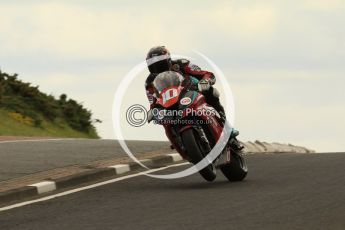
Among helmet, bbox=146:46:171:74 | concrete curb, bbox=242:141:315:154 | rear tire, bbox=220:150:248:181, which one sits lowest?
rear tire, bbox=220:150:248:181

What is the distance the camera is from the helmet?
14258mm

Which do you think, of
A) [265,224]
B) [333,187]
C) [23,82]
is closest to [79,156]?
[333,187]

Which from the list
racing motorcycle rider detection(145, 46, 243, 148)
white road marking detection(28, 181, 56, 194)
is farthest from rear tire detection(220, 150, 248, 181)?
white road marking detection(28, 181, 56, 194)

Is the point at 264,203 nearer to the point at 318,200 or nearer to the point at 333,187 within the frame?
the point at 318,200

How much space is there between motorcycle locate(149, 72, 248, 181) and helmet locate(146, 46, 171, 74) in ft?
0.87

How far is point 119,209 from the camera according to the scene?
12.0 metres

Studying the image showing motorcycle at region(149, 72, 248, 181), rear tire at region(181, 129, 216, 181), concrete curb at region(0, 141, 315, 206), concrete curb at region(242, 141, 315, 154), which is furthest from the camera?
concrete curb at region(242, 141, 315, 154)

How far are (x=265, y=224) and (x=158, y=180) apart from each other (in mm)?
5479

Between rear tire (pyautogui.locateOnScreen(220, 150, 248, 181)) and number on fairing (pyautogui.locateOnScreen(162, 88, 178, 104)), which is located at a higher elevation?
→ number on fairing (pyautogui.locateOnScreen(162, 88, 178, 104))

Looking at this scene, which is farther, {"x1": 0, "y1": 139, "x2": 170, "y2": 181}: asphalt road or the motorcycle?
{"x1": 0, "y1": 139, "x2": 170, "y2": 181}: asphalt road

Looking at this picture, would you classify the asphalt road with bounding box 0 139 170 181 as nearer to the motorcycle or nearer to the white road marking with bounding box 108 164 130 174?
the white road marking with bounding box 108 164 130 174

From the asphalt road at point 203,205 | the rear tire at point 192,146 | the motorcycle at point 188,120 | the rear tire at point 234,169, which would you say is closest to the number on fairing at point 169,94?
the motorcycle at point 188,120

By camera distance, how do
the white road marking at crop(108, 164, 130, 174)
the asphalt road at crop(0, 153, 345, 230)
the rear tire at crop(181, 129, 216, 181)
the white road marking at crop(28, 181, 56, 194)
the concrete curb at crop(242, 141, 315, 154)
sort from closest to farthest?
the asphalt road at crop(0, 153, 345, 230)
the rear tire at crop(181, 129, 216, 181)
the white road marking at crop(28, 181, 56, 194)
the white road marking at crop(108, 164, 130, 174)
the concrete curb at crop(242, 141, 315, 154)

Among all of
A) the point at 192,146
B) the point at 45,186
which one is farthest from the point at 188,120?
the point at 45,186
